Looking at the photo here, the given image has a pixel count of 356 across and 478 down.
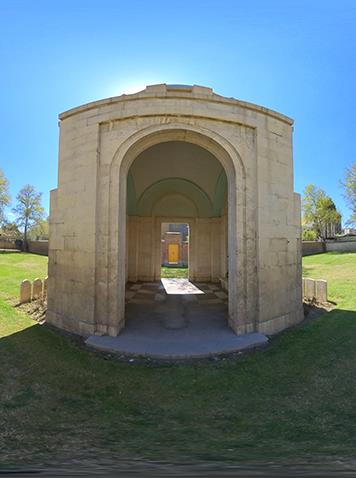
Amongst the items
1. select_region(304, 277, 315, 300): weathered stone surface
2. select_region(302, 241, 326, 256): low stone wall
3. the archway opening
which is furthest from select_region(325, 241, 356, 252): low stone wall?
select_region(304, 277, 315, 300): weathered stone surface

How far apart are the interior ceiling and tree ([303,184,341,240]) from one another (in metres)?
27.9

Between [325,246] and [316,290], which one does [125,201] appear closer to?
[316,290]

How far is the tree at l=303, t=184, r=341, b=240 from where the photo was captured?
114 ft

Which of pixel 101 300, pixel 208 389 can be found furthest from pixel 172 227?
pixel 208 389

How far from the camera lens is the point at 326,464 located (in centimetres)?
182

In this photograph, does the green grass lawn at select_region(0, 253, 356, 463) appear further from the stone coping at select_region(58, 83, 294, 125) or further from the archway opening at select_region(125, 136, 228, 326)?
the archway opening at select_region(125, 136, 228, 326)

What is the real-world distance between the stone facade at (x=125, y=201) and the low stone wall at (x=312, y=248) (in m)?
21.6

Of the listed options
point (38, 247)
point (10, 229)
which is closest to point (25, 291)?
point (38, 247)

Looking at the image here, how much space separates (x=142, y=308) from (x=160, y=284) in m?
4.38

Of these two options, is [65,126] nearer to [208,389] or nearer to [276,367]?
[208,389]

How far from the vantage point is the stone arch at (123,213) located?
5.86 m

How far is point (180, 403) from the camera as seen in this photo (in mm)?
3463

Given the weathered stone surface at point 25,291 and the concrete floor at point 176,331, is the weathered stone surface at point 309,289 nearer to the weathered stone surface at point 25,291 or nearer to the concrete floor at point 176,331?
the concrete floor at point 176,331

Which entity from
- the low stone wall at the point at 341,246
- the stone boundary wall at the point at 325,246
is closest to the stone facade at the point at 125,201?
the stone boundary wall at the point at 325,246
